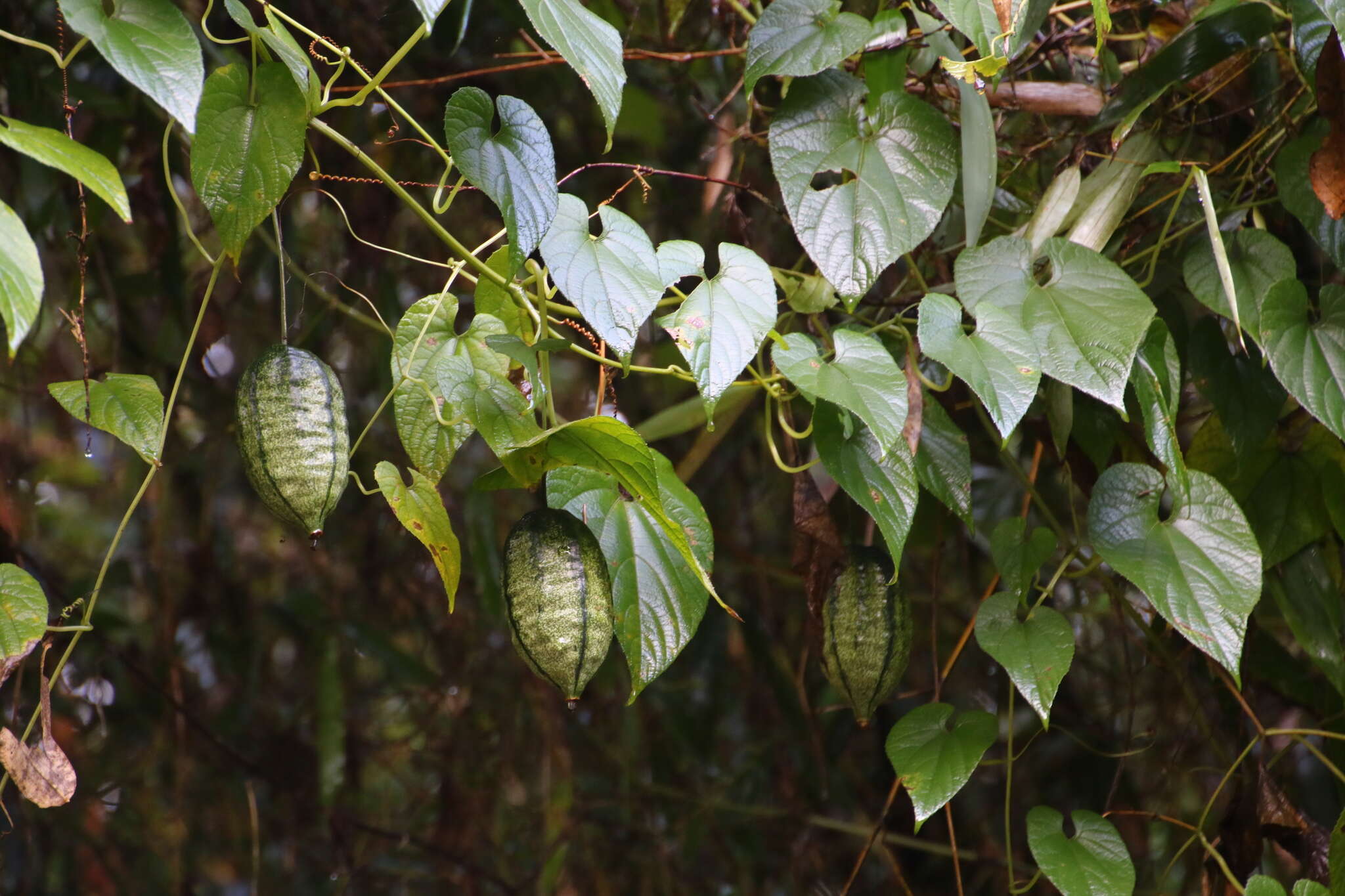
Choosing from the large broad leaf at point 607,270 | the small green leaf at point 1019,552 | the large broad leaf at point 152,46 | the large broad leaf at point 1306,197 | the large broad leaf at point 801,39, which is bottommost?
the small green leaf at point 1019,552

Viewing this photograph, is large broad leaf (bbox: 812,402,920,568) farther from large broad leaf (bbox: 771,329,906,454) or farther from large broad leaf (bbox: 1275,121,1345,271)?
large broad leaf (bbox: 1275,121,1345,271)

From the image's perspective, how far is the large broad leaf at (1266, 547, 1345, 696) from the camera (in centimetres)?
95

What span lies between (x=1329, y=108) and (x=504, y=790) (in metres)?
1.48

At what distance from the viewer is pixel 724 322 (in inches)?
26.5

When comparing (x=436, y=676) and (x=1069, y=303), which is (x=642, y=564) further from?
(x=436, y=676)

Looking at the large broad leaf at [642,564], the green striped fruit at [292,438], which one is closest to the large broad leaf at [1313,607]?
the large broad leaf at [642,564]

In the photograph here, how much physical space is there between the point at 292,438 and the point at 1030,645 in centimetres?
53

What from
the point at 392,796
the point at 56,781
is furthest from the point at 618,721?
the point at 56,781

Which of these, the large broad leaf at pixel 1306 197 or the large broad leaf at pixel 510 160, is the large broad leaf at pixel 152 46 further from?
the large broad leaf at pixel 1306 197

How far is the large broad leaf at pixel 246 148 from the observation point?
1.99 feet

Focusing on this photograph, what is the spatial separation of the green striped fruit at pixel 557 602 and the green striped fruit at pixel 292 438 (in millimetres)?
110

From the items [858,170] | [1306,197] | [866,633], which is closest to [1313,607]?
[1306,197]

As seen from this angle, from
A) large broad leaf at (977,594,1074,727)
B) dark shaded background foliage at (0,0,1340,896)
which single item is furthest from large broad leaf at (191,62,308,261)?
dark shaded background foliage at (0,0,1340,896)

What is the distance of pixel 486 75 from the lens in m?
1.58
